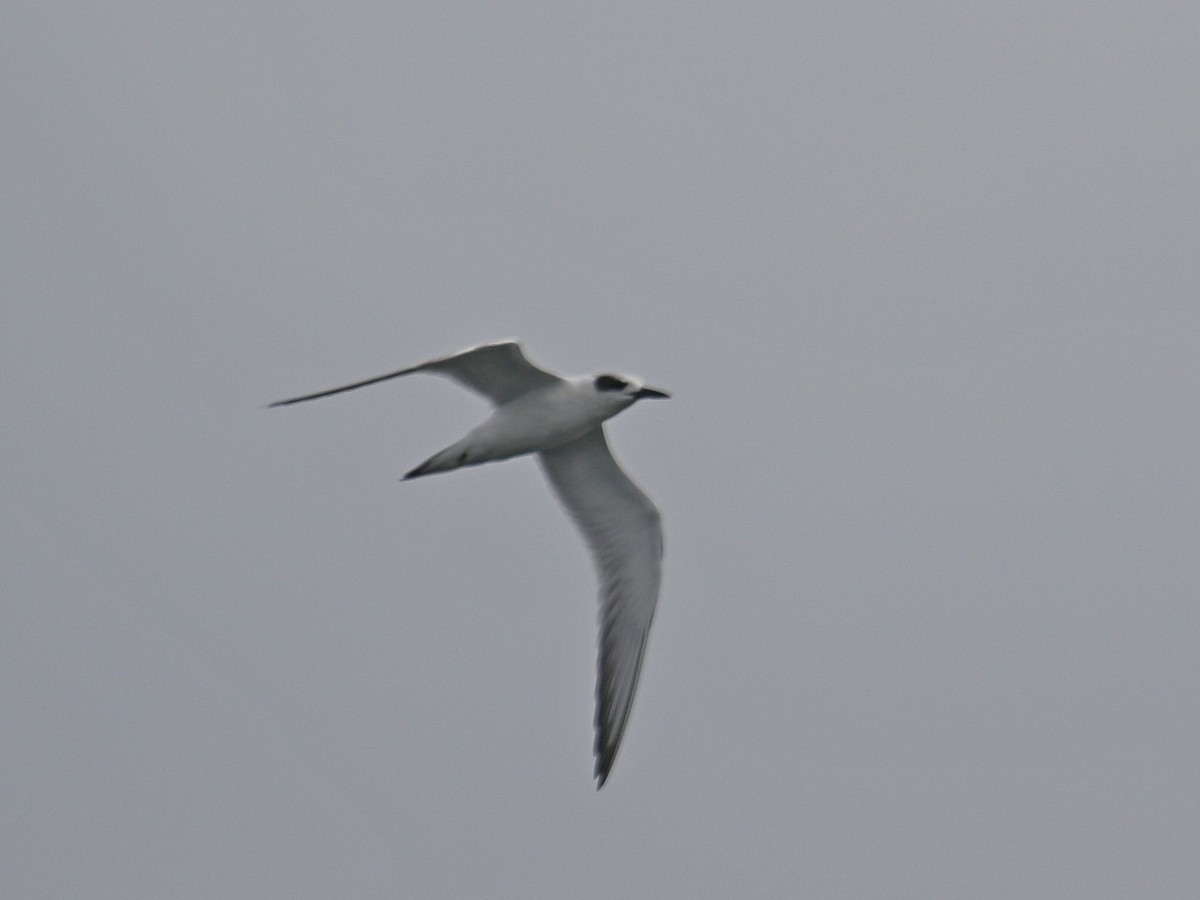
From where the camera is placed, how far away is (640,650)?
53.0 feet

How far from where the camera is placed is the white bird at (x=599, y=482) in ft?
48.8

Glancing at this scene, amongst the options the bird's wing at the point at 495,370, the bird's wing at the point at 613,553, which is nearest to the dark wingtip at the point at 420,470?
the bird's wing at the point at 495,370

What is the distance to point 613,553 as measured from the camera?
16469 millimetres

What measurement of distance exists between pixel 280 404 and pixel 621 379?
405 cm

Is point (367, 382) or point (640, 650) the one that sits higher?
point (367, 382)

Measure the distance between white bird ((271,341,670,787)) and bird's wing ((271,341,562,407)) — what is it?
0.02 meters

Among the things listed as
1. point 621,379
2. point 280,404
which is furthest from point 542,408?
point 280,404

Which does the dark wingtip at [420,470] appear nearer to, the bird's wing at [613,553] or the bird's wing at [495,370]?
the bird's wing at [495,370]

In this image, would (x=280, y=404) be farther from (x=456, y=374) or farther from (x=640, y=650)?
(x=640, y=650)

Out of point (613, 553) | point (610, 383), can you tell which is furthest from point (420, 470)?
point (613, 553)

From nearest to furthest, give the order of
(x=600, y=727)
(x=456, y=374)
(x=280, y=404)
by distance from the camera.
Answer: (x=280, y=404)
(x=456, y=374)
(x=600, y=727)

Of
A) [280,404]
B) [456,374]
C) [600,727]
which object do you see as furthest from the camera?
[600,727]

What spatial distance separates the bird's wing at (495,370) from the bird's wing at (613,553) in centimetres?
127

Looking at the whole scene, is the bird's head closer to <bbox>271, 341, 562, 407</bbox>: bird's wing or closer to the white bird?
the white bird
